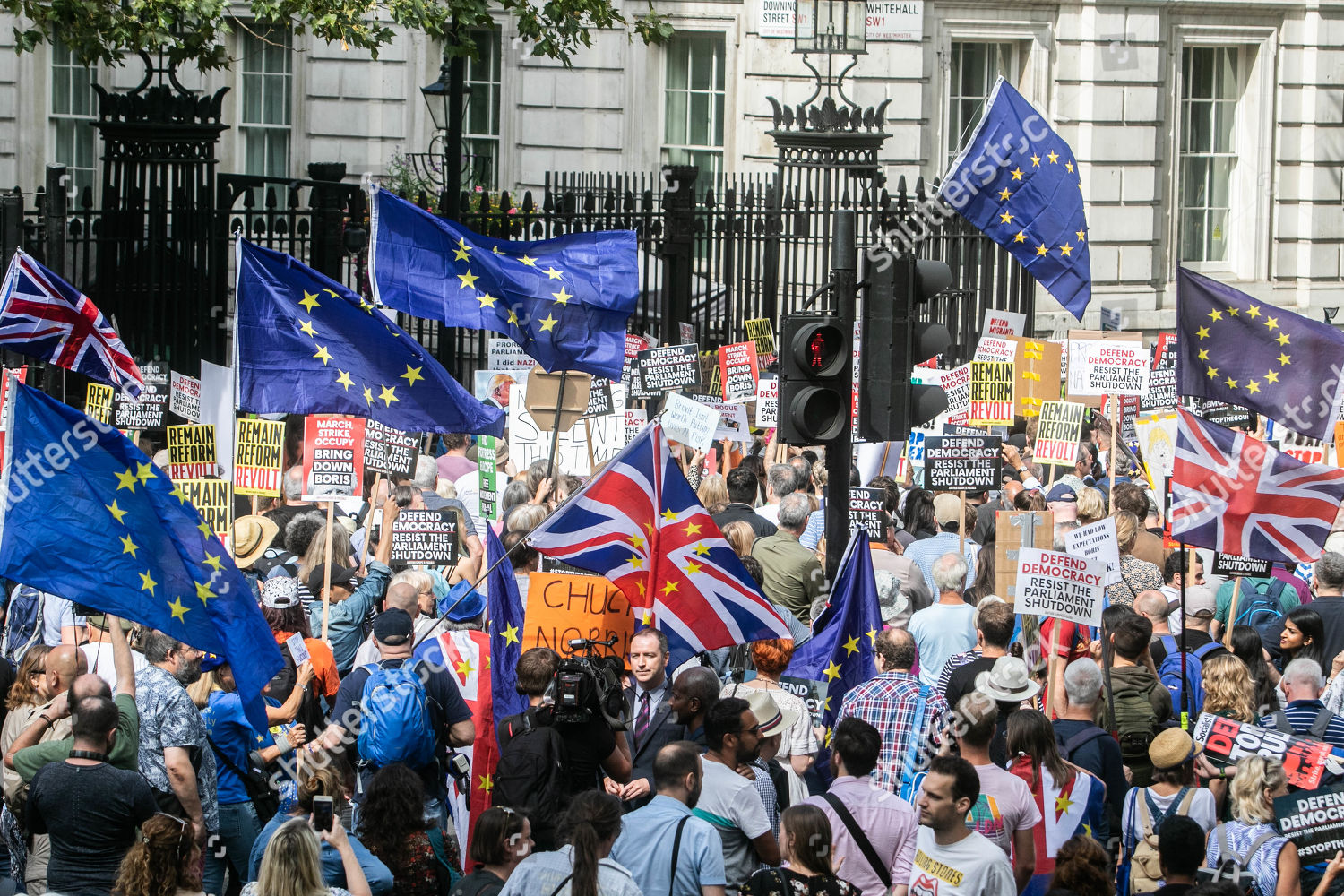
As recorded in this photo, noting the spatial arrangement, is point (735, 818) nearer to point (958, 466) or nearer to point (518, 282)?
point (518, 282)

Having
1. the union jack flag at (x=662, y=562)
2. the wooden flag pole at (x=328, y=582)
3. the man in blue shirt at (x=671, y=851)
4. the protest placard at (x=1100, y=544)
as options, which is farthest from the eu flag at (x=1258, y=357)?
the man in blue shirt at (x=671, y=851)

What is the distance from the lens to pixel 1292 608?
32.7ft

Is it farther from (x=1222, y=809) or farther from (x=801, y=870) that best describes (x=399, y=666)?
(x=1222, y=809)

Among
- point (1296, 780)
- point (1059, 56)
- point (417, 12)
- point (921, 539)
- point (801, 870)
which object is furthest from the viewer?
point (1059, 56)

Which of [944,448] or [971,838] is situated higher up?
[944,448]

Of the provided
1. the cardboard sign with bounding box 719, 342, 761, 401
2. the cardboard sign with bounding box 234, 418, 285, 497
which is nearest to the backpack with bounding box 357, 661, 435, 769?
the cardboard sign with bounding box 234, 418, 285, 497

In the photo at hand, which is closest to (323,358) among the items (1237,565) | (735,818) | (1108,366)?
(735,818)

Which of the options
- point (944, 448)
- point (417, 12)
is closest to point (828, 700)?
point (944, 448)

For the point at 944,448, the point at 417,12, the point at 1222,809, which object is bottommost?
the point at 1222,809

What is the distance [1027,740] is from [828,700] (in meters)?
1.50

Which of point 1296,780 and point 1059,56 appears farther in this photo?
point 1059,56

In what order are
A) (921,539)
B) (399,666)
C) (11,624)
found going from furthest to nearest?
(921,539), (11,624), (399,666)

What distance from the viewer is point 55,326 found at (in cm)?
1127

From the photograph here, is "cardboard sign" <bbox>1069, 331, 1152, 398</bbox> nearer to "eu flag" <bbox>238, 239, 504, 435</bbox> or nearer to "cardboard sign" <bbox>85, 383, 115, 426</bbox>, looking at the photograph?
"eu flag" <bbox>238, 239, 504, 435</bbox>
